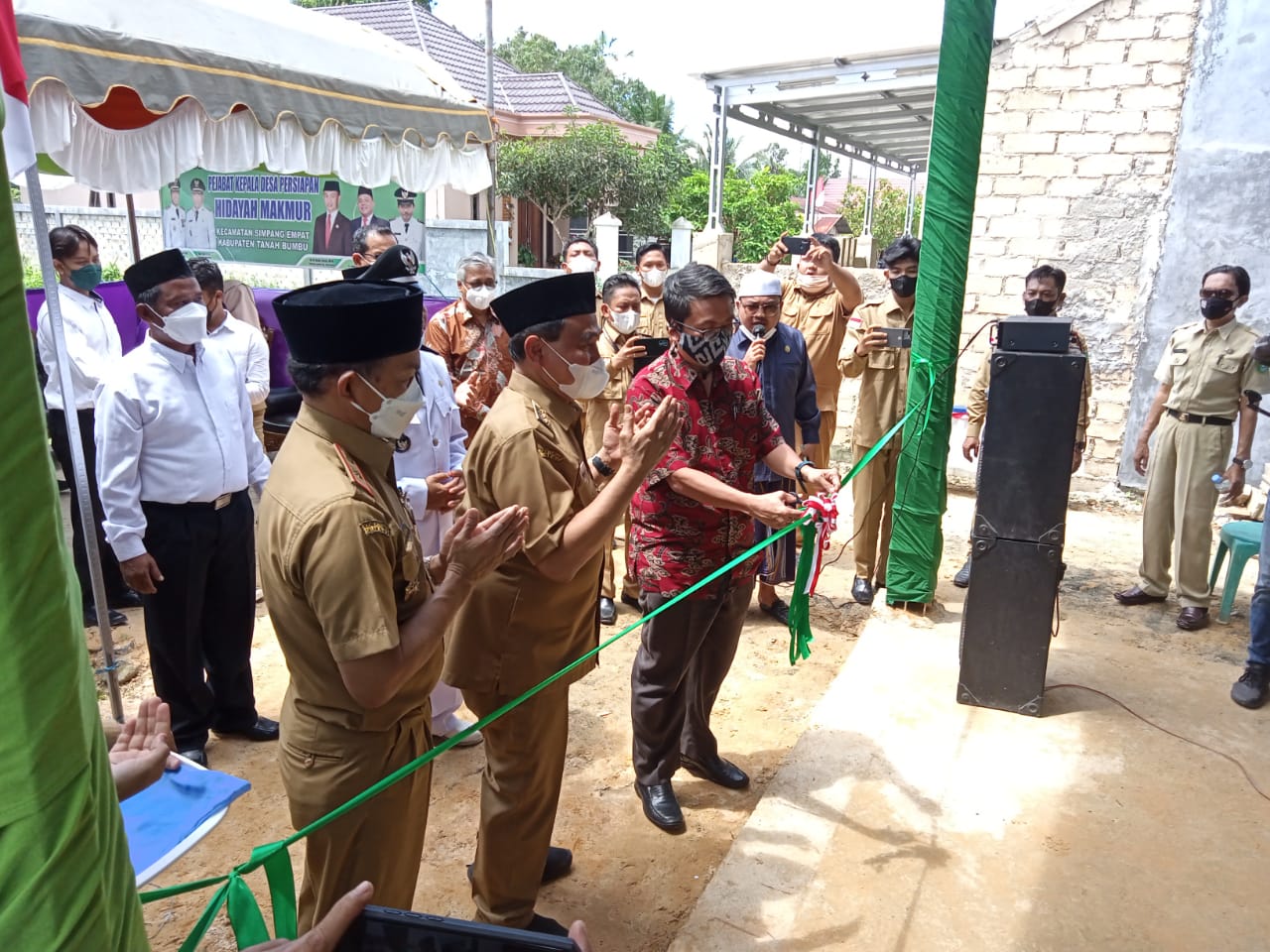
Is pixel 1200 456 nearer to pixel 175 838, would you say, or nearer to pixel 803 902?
pixel 803 902

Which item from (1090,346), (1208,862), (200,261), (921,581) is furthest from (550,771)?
(1090,346)

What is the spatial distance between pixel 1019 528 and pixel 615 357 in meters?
2.66

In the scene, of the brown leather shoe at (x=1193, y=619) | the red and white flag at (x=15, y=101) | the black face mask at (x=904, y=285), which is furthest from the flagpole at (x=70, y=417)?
the brown leather shoe at (x=1193, y=619)

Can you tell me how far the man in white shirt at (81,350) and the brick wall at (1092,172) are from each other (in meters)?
6.76

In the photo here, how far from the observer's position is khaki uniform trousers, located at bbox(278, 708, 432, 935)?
187 cm

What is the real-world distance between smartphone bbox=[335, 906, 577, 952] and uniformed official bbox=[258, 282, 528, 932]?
57cm

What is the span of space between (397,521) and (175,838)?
80cm

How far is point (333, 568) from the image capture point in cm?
168

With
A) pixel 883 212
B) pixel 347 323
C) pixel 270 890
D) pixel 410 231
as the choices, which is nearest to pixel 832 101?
pixel 410 231

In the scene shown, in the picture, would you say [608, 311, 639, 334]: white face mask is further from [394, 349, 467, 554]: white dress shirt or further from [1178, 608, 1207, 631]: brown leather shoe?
[1178, 608, 1207, 631]: brown leather shoe

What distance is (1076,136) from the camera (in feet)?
23.8

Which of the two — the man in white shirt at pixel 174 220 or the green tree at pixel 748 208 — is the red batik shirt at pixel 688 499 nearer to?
the man in white shirt at pixel 174 220

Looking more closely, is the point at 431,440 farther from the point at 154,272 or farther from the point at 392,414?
the point at 392,414

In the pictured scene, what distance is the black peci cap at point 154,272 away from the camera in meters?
3.34
